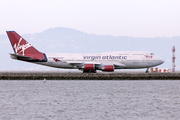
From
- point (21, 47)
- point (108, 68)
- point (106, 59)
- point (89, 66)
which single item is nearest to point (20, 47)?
point (21, 47)

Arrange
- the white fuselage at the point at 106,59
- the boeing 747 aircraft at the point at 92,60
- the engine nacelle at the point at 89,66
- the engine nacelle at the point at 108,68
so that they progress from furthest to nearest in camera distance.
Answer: the white fuselage at the point at 106,59, the boeing 747 aircraft at the point at 92,60, the engine nacelle at the point at 89,66, the engine nacelle at the point at 108,68

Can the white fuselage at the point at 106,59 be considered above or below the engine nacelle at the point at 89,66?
above

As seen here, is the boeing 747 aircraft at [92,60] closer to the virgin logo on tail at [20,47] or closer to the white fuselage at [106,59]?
the white fuselage at [106,59]

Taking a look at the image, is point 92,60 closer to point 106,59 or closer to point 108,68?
point 106,59

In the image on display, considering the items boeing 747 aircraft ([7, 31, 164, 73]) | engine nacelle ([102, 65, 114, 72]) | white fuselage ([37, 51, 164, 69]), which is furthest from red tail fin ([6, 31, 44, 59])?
engine nacelle ([102, 65, 114, 72])

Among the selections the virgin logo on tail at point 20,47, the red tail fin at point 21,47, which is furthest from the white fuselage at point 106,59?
the virgin logo on tail at point 20,47

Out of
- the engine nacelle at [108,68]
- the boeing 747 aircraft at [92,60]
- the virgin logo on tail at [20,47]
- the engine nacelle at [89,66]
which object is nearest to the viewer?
the engine nacelle at [108,68]

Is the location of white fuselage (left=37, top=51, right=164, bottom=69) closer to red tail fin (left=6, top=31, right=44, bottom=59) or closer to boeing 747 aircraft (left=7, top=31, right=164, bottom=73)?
boeing 747 aircraft (left=7, top=31, right=164, bottom=73)

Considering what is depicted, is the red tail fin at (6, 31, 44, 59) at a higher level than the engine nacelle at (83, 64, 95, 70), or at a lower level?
higher

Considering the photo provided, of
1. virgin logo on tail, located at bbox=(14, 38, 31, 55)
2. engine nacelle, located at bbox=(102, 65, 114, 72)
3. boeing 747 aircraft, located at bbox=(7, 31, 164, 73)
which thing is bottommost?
engine nacelle, located at bbox=(102, 65, 114, 72)

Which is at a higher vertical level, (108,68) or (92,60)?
(92,60)

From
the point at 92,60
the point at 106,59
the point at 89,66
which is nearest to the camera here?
the point at 89,66

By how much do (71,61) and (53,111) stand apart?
43498 millimetres

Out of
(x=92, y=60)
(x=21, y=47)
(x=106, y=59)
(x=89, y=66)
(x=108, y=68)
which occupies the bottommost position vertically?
(x=108, y=68)
